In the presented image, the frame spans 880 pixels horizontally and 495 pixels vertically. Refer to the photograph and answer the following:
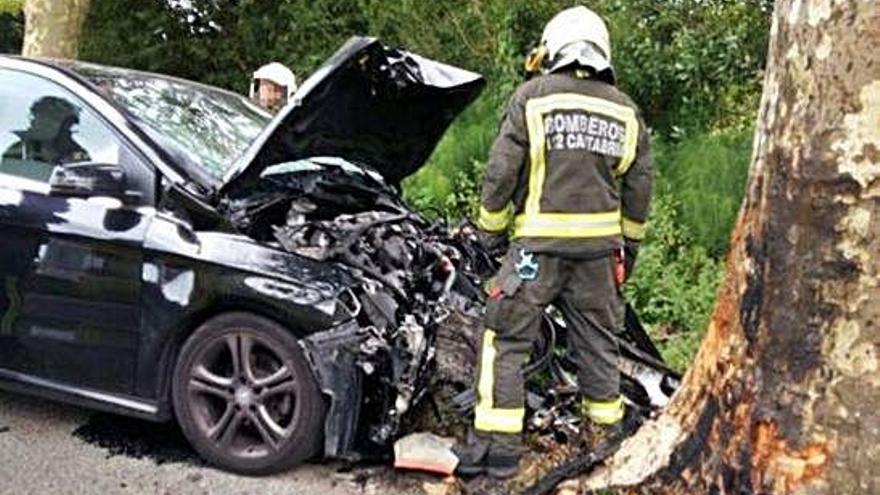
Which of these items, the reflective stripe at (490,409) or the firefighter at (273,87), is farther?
the firefighter at (273,87)

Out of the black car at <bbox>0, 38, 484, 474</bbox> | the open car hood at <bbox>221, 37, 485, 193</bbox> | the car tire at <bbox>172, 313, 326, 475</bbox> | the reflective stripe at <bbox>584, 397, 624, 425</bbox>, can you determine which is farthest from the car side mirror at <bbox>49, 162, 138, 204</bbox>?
the reflective stripe at <bbox>584, 397, 624, 425</bbox>

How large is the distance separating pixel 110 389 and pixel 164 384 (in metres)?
0.24

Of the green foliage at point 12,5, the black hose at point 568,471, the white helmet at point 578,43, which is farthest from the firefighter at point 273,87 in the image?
the green foliage at point 12,5

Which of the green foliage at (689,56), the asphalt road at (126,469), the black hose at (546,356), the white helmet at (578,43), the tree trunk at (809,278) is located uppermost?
the green foliage at (689,56)

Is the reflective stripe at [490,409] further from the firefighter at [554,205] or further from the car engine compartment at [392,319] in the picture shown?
the car engine compartment at [392,319]

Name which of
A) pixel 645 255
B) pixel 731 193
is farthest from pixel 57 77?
pixel 731 193

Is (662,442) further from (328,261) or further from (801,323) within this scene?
(328,261)

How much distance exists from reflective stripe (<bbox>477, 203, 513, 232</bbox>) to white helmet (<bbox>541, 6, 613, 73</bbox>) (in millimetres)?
598

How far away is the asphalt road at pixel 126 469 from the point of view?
4176 millimetres

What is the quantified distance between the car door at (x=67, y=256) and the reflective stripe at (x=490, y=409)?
144 cm

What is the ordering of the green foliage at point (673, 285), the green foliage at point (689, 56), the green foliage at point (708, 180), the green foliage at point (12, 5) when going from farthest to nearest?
the green foliage at point (12, 5)
the green foliage at point (689, 56)
the green foliage at point (708, 180)
the green foliage at point (673, 285)

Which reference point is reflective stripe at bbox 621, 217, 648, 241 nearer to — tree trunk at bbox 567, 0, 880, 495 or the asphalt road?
tree trunk at bbox 567, 0, 880, 495

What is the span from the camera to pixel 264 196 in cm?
461

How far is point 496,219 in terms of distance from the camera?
431cm
